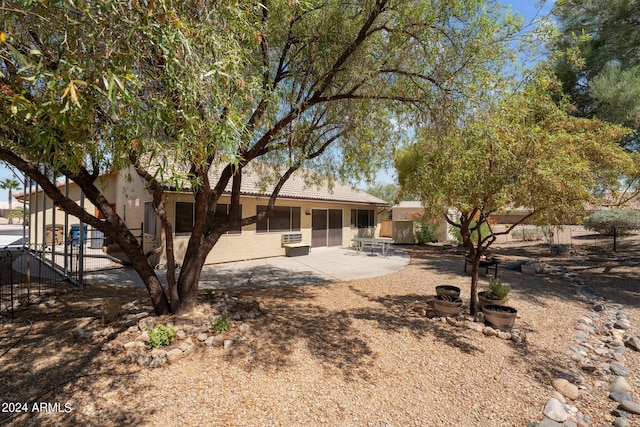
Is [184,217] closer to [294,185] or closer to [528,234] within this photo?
[294,185]

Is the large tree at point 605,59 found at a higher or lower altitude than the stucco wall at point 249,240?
higher

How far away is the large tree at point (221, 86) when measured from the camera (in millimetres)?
2332

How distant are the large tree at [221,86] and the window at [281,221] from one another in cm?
546

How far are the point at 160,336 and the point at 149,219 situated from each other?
8.11 m

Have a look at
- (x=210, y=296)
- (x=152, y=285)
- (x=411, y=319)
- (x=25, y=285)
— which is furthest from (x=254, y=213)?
(x=411, y=319)

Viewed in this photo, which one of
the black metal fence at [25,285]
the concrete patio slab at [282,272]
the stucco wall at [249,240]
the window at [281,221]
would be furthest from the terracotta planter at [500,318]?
the window at [281,221]

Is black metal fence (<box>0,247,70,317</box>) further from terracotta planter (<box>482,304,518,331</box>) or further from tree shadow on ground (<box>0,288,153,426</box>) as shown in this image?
terracotta planter (<box>482,304,518,331</box>)

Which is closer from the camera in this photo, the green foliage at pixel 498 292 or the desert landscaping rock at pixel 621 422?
the desert landscaping rock at pixel 621 422

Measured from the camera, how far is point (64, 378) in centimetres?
337

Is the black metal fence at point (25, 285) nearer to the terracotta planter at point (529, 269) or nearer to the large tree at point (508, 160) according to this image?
the large tree at point (508, 160)

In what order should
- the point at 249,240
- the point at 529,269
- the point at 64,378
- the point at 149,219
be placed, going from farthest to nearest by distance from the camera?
the point at 249,240 < the point at 149,219 < the point at 529,269 < the point at 64,378

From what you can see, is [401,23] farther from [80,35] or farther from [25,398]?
[25,398]

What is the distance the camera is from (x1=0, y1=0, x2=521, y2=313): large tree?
7.65 feet

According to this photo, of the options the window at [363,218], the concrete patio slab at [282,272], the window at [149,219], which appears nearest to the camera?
the concrete patio slab at [282,272]
